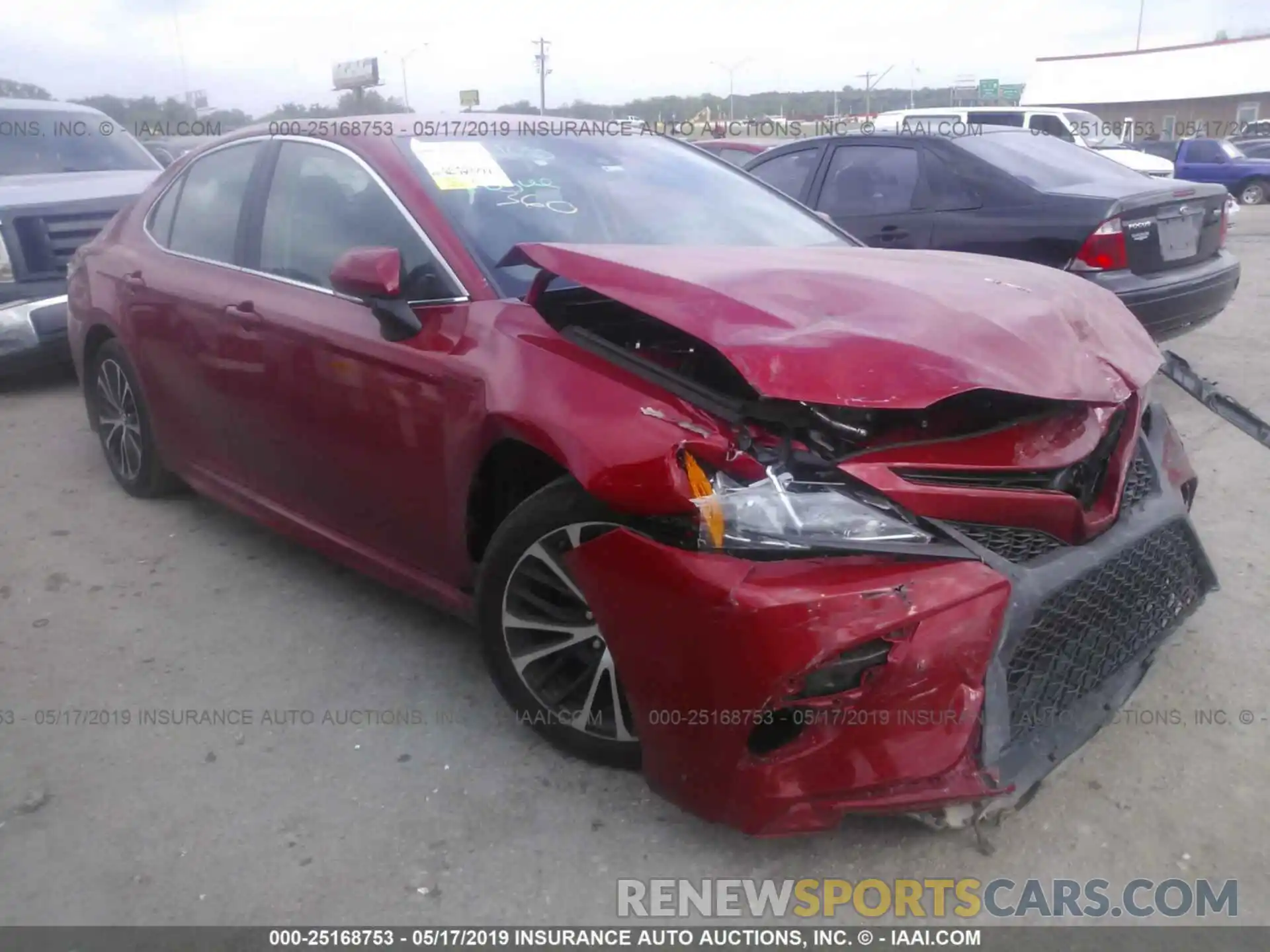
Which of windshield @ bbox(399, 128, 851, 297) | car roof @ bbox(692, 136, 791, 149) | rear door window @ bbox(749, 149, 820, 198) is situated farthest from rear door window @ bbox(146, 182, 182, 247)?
car roof @ bbox(692, 136, 791, 149)

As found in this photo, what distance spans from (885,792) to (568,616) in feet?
2.91

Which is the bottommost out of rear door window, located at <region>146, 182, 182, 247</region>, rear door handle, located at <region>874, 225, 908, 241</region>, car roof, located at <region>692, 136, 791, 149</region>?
rear door handle, located at <region>874, 225, 908, 241</region>

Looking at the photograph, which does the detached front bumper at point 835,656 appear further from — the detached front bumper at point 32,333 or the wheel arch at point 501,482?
the detached front bumper at point 32,333

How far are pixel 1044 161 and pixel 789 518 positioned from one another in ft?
15.8

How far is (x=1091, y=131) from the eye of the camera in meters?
17.6

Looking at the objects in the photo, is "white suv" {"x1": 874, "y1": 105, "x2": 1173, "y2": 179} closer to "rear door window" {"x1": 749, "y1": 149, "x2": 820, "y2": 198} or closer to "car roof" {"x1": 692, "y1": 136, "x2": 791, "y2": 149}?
"car roof" {"x1": 692, "y1": 136, "x2": 791, "y2": 149}

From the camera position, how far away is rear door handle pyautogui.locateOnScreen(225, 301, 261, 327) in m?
3.52

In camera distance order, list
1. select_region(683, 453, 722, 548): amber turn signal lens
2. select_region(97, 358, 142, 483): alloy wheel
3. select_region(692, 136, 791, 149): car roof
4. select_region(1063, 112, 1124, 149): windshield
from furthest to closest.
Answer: select_region(1063, 112, 1124, 149): windshield < select_region(692, 136, 791, 149): car roof < select_region(97, 358, 142, 483): alloy wheel < select_region(683, 453, 722, 548): amber turn signal lens

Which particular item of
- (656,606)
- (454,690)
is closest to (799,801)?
(656,606)

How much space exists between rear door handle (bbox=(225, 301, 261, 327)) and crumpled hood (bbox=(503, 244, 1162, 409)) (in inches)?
42.5

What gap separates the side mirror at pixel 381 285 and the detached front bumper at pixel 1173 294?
12.2 feet

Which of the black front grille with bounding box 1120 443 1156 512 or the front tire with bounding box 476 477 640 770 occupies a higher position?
the black front grille with bounding box 1120 443 1156 512

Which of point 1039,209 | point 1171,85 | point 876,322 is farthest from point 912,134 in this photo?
point 1171,85
